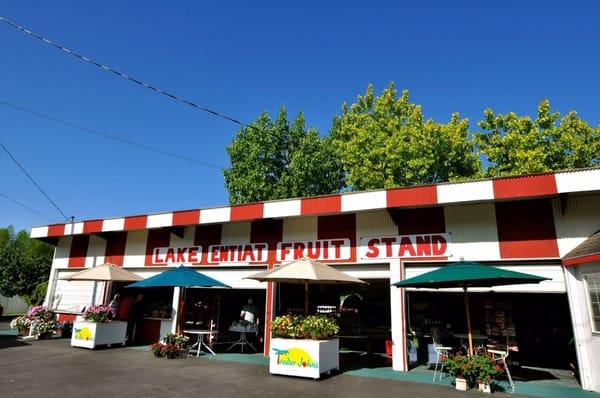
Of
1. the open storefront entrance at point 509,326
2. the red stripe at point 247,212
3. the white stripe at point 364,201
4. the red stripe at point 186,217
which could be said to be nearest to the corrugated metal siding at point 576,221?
the open storefront entrance at point 509,326

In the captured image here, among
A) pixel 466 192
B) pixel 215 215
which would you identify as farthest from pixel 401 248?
pixel 215 215

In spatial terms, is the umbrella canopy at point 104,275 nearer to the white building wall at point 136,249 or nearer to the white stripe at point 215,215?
the white building wall at point 136,249

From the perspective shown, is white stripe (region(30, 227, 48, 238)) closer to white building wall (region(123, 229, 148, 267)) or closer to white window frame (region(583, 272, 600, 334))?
white building wall (region(123, 229, 148, 267))

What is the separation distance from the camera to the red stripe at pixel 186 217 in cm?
1059

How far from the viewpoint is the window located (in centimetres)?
627

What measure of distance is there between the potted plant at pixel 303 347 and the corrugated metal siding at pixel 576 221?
4.82 meters

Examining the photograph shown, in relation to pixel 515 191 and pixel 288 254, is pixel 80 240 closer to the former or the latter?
pixel 288 254

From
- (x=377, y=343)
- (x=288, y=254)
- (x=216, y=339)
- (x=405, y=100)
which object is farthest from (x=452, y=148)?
(x=216, y=339)

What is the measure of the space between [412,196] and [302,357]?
13.4 ft

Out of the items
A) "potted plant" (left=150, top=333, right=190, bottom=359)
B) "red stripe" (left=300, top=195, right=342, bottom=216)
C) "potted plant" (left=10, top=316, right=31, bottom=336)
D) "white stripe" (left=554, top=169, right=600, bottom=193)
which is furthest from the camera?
"potted plant" (left=10, top=316, right=31, bottom=336)

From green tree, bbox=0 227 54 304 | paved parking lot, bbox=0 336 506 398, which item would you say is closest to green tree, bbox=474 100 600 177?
paved parking lot, bbox=0 336 506 398

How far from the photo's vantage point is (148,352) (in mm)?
9406

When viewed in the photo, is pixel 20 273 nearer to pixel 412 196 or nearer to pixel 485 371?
pixel 412 196

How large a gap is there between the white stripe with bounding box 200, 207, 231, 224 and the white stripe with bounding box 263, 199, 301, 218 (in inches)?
46.5
